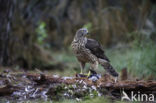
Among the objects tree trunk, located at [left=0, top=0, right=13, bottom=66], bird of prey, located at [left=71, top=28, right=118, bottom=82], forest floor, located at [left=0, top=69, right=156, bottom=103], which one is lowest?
forest floor, located at [left=0, top=69, right=156, bottom=103]

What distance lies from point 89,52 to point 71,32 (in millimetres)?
9298

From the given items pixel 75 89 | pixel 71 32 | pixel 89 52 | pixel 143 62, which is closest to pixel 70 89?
pixel 75 89

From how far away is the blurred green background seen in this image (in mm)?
9430

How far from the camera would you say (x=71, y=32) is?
52.2ft

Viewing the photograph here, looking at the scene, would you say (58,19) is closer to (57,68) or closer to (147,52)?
(57,68)

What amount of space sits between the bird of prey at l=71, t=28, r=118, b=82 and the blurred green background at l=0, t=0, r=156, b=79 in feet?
3.51

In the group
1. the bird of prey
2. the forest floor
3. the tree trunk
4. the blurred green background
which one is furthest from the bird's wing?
the tree trunk

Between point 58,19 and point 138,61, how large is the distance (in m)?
8.51

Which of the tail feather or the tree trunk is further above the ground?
the tree trunk

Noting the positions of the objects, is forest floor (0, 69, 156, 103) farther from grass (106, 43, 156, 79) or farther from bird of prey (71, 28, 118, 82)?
grass (106, 43, 156, 79)

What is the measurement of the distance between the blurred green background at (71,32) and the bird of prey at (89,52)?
3.51 feet

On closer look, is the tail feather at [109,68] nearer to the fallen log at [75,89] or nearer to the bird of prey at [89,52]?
the bird of prey at [89,52]

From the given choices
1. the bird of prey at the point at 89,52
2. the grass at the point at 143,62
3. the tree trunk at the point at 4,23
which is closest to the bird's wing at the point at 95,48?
the bird of prey at the point at 89,52

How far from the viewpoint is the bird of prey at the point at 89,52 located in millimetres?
6633
